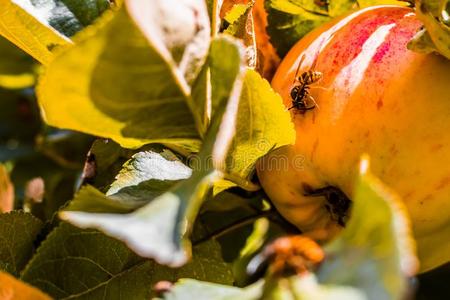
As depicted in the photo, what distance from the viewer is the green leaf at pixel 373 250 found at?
55cm

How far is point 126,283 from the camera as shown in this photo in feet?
3.01

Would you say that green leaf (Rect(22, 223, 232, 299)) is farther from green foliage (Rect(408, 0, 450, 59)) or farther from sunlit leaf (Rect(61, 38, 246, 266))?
green foliage (Rect(408, 0, 450, 59))

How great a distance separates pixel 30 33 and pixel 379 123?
0.37 metres

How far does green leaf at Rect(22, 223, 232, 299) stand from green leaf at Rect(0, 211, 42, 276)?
74 millimetres

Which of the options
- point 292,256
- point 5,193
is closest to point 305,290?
point 292,256

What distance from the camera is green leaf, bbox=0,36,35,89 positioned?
1695 mm

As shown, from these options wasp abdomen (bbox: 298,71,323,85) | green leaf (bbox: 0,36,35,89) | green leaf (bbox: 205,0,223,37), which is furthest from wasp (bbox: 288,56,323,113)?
green leaf (bbox: 0,36,35,89)

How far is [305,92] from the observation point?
885mm

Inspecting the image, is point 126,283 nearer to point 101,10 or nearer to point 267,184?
point 267,184

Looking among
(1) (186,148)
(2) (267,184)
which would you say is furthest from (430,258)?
(1) (186,148)

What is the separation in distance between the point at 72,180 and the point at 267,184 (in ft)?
2.15

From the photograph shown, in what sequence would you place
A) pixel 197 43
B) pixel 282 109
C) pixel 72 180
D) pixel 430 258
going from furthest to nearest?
pixel 72 180 → pixel 430 258 → pixel 282 109 → pixel 197 43

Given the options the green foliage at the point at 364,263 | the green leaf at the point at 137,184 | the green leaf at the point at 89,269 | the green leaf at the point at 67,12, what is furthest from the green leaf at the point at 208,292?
the green leaf at the point at 67,12

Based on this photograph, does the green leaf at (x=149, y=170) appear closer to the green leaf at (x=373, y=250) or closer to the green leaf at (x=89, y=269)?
the green leaf at (x=89, y=269)
